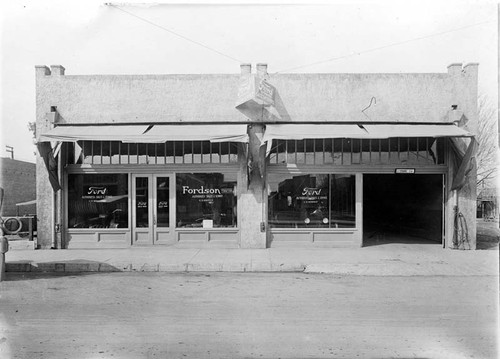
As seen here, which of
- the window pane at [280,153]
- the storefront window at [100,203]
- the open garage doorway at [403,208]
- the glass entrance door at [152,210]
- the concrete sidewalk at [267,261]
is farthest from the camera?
the open garage doorway at [403,208]

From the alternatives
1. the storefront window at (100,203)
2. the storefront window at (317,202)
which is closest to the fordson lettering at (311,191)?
the storefront window at (317,202)

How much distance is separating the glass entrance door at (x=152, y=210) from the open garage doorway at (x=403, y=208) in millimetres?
6371

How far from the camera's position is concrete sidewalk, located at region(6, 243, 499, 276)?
961 centimetres

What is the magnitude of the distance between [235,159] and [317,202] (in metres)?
2.81

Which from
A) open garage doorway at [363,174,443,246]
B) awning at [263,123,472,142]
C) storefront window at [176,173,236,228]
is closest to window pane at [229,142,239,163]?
storefront window at [176,173,236,228]

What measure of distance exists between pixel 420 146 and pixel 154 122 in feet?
26.3

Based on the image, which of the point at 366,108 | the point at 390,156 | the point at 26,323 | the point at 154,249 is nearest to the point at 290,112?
the point at 366,108

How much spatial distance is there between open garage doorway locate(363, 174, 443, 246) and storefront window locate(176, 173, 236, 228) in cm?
463

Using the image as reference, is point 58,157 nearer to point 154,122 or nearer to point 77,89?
point 77,89

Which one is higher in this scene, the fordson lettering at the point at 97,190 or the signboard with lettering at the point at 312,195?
the fordson lettering at the point at 97,190

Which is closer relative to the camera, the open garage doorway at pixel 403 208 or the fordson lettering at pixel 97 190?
the fordson lettering at pixel 97 190

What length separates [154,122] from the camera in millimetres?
12023

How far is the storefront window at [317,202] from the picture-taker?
12273mm

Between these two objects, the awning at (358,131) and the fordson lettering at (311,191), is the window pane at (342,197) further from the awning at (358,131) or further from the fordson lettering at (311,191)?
the awning at (358,131)
